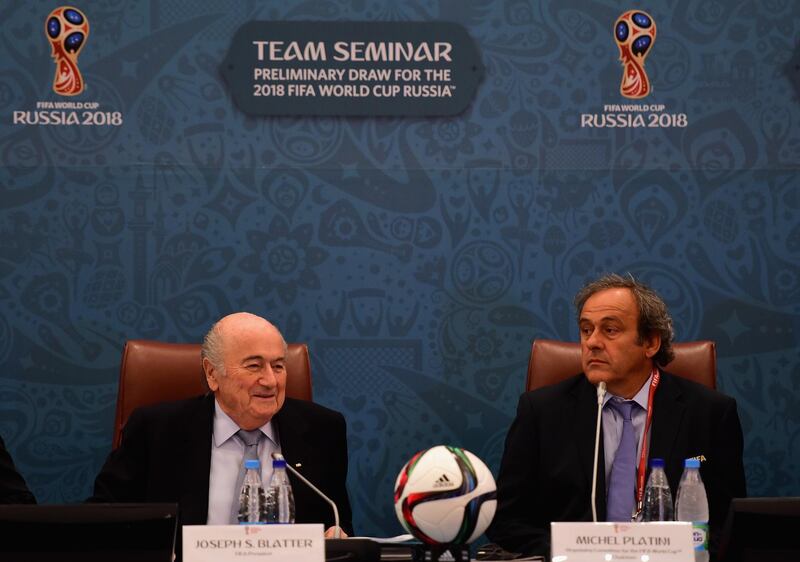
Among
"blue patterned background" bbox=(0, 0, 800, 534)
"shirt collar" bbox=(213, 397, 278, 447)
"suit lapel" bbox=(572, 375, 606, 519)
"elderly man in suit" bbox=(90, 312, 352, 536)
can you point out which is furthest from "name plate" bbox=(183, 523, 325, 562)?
"blue patterned background" bbox=(0, 0, 800, 534)

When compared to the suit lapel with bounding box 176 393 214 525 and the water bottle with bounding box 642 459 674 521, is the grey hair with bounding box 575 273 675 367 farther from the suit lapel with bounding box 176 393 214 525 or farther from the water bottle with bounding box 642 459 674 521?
the suit lapel with bounding box 176 393 214 525

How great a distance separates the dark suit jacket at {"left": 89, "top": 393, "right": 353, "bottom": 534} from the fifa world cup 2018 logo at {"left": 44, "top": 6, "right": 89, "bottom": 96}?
1496 millimetres

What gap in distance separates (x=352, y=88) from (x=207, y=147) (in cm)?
63

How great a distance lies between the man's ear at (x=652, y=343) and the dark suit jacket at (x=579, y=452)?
0.32ft

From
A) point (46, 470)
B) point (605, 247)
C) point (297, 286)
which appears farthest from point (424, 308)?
point (46, 470)

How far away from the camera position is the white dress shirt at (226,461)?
3238 millimetres

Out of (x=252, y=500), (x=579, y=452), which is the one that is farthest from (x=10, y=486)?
(x=579, y=452)

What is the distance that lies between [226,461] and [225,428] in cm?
11

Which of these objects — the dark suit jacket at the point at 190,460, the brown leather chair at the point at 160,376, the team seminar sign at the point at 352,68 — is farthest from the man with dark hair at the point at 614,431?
the team seminar sign at the point at 352,68

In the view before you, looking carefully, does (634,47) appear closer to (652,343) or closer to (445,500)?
(652,343)

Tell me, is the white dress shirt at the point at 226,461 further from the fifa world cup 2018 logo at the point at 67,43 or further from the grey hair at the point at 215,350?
the fifa world cup 2018 logo at the point at 67,43

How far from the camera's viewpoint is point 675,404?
3.32 metres

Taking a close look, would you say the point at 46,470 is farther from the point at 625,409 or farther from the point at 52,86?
the point at 625,409

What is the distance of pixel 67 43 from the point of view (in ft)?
13.7
